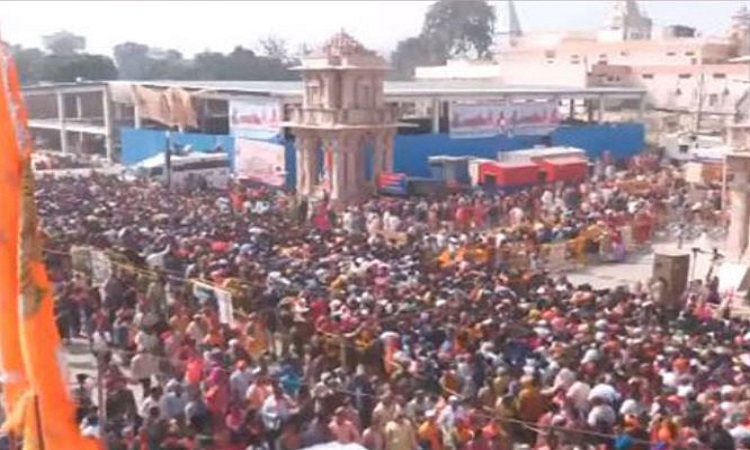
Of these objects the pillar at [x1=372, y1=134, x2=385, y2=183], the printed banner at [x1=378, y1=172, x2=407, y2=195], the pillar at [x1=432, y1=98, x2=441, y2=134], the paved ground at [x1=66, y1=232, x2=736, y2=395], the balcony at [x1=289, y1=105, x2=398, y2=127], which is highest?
the balcony at [x1=289, y1=105, x2=398, y2=127]

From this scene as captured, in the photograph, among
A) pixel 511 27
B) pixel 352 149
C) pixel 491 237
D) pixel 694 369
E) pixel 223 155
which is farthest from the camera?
pixel 511 27

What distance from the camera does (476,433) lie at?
10.4 meters

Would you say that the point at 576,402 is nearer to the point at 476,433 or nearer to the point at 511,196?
the point at 476,433

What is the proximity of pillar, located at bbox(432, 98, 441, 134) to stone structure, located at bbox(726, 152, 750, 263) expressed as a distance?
18.9 meters

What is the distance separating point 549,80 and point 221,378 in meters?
49.2

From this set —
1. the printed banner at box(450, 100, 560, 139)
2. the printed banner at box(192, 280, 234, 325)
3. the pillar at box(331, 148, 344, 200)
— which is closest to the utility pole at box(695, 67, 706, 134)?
the printed banner at box(450, 100, 560, 139)

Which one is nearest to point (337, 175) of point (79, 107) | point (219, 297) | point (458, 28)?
point (219, 297)

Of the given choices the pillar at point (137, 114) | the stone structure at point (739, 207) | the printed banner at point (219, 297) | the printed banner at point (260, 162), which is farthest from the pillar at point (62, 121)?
the printed banner at point (219, 297)

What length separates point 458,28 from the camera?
11344 centimetres

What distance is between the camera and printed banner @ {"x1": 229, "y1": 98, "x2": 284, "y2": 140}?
37000mm

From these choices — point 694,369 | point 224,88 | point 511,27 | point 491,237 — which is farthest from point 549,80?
point 511,27

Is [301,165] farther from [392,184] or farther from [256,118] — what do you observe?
[256,118]

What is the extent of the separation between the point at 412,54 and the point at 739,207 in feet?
314

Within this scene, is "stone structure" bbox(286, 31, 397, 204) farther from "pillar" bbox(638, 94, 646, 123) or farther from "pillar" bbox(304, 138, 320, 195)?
"pillar" bbox(638, 94, 646, 123)
